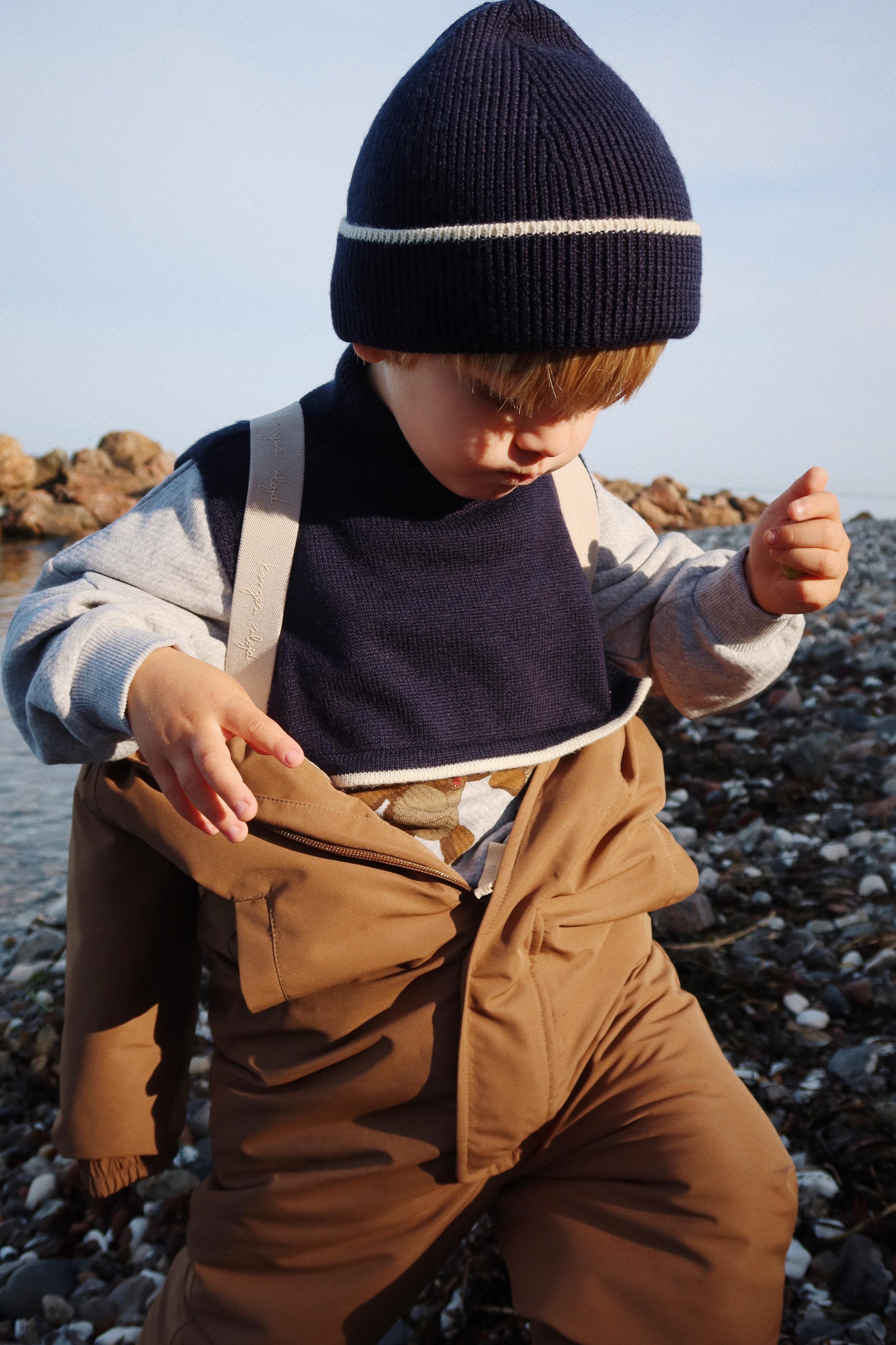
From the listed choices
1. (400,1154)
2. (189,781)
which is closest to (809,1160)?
(400,1154)

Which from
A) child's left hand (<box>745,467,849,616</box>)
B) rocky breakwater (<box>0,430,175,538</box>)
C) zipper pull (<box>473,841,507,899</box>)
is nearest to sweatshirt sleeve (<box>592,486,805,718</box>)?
child's left hand (<box>745,467,849,616</box>)

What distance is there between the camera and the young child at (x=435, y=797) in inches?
66.4

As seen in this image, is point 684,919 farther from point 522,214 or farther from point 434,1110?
point 522,214

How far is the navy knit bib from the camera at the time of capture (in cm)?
199

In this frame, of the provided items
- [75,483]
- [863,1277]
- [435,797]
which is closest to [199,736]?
[435,797]

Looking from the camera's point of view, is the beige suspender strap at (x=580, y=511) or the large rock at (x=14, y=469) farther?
the large rock at (x=14, y=469)

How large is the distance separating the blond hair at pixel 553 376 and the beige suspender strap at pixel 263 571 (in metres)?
0.39

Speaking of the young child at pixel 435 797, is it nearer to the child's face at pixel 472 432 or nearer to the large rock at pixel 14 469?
the child's face at pixel 472 432

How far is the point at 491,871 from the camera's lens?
1.98m

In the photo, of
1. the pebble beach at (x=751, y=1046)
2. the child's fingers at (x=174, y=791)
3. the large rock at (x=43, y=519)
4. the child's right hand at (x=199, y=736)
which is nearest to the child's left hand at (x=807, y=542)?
the child's right hand at (x=199, y=736)

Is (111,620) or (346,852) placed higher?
(111,620)

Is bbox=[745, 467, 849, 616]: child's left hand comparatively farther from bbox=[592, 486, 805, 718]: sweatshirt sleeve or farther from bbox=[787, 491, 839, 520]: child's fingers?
bbox=[592, 486, 805, 718]: sweatshirt sleeve

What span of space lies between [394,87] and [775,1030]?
2433mm

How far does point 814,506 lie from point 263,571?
1031 mm
